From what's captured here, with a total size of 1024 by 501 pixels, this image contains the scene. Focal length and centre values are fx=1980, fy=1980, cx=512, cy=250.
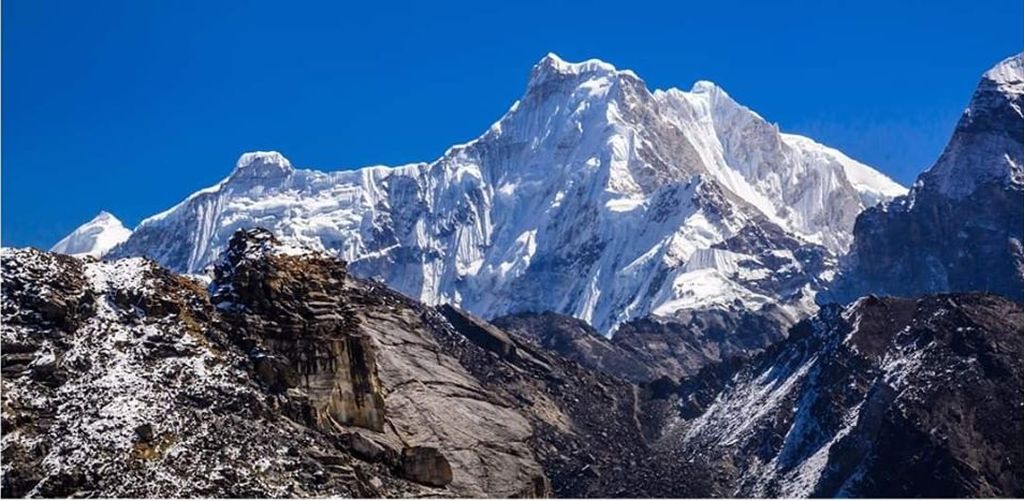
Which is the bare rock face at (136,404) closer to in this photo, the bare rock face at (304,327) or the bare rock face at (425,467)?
the bare rock face at (425,467)

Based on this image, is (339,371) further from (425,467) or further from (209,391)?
(209,391)

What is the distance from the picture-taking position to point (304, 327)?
13362 centimetres

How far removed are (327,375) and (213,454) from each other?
66.1 ft

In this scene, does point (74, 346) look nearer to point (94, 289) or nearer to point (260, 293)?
point (94, 289)

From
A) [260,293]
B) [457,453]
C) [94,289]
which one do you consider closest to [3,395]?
[94,289]

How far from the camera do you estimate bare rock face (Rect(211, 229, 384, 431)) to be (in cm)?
13075

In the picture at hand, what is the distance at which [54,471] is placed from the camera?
109 metres

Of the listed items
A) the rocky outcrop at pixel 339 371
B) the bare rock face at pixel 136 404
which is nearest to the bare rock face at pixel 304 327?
the rocky outcrop at pixel 339 371

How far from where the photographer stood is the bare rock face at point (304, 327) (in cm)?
13075

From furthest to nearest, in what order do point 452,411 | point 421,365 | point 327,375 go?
point 421,365, point 452,411, point 327,375

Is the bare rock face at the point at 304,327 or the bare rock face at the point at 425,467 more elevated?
the bare rock face at the point at 304,327

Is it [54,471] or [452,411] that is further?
[452,411]

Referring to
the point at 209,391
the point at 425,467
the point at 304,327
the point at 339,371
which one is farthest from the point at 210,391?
the point at 425,467

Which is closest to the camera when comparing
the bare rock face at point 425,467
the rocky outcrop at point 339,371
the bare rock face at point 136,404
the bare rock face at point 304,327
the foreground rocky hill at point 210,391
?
the bare rock face at point 136,404
